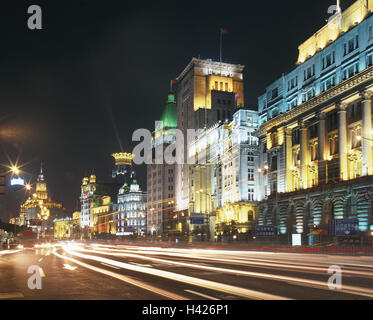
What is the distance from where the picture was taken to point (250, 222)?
3777 inches

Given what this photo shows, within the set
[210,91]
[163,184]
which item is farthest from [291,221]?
[163,184]

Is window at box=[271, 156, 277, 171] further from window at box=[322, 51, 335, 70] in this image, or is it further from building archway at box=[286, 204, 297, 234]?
window at box=[322, 51, 335, 70]

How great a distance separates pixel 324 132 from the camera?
229 ft

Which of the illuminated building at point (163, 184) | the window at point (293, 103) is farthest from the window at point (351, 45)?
the illuminated building at point (163, 184)

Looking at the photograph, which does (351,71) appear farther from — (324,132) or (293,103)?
(293,103)

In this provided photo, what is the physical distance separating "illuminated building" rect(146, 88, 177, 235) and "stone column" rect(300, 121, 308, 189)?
93.4 meters

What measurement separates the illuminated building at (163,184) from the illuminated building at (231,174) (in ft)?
157

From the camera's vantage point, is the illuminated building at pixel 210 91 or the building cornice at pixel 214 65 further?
the building cornice at pixel 214 65

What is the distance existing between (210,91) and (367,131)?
8234 centimetres

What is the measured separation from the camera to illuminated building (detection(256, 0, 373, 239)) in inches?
2359

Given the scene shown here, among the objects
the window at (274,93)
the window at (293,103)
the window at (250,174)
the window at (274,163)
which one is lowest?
the window at (250,174)

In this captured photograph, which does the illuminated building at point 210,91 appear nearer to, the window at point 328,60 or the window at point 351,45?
the window at point 328,60

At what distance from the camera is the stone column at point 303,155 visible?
73.8 metres
